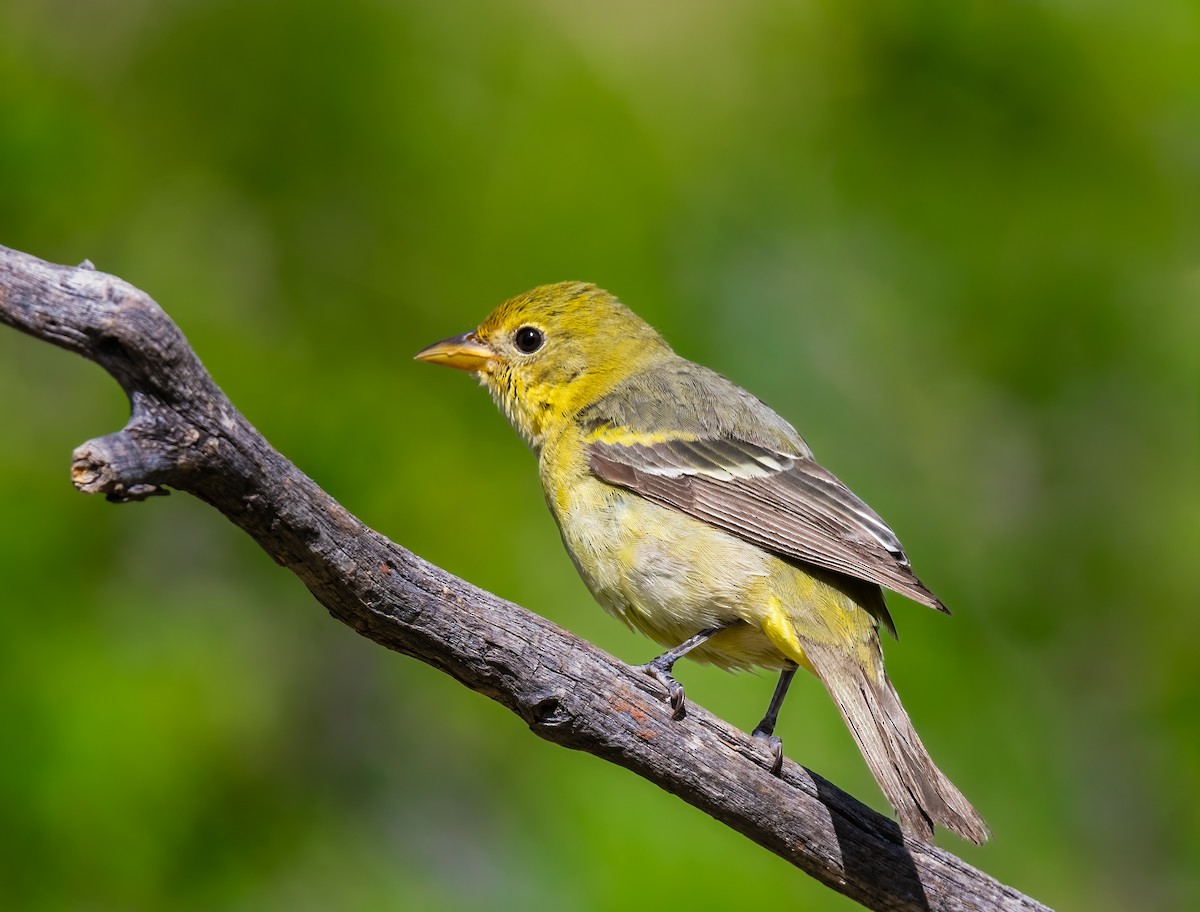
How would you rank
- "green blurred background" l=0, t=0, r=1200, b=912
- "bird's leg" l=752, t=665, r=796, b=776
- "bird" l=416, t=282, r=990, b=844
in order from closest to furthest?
"bird's leg" l=752, t=665, r=796, b=776, "bird" l=416, t=282, r=990, b=844, "green blurred background" l=0, t=0, r=1200, b=912

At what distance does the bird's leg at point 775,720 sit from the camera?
157 inches

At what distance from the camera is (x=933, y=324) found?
6.15 metres

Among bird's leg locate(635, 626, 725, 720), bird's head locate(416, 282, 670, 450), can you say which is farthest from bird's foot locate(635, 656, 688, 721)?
bird's head locate(416, 282, 670, 450)

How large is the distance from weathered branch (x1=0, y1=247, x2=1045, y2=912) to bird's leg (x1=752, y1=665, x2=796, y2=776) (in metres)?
0.06

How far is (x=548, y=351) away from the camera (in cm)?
566

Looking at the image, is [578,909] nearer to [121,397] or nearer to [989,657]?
[989,657]

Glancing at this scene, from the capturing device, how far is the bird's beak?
5371 mm

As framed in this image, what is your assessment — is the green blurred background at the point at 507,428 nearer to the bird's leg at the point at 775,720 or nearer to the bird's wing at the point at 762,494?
the bird's leg at the point at 775,720

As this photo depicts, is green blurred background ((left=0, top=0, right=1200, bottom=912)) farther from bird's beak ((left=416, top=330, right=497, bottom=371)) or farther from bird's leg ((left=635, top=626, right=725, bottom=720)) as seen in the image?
bird's leg ((left=635, top=626, right=725, bottom=720))

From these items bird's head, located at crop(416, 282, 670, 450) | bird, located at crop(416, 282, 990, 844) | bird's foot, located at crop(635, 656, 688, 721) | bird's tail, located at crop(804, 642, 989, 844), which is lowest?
bird's foot, located at crop(635, 656, 688, 721)

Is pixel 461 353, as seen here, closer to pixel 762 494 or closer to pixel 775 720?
pixel 762 494

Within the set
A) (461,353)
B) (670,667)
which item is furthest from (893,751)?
(461,353)

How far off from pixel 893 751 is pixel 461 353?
2564 mm

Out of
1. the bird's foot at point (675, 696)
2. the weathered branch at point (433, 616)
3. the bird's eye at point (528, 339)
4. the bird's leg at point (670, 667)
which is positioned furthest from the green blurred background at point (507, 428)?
the bird's foot at point (675, 696)
